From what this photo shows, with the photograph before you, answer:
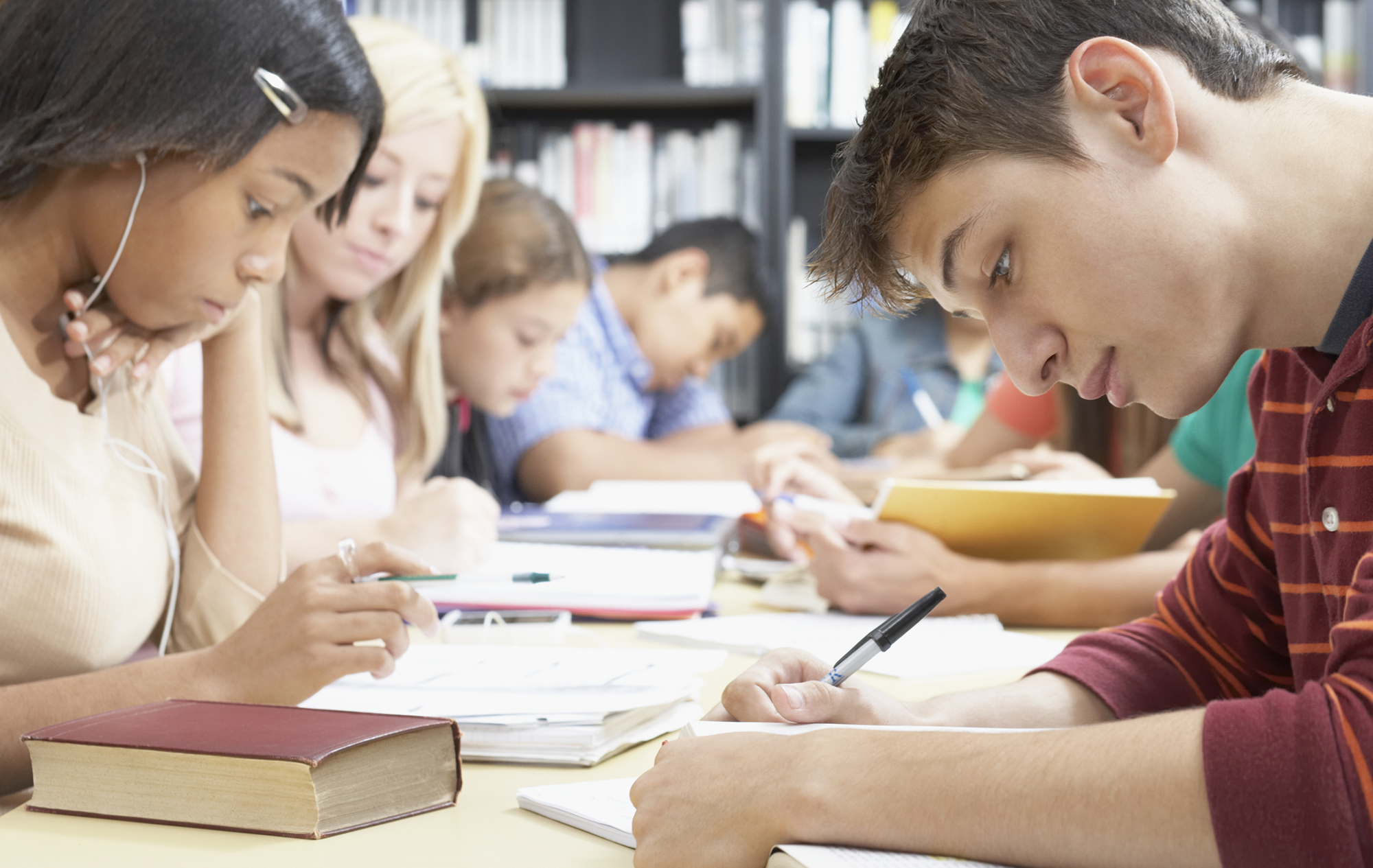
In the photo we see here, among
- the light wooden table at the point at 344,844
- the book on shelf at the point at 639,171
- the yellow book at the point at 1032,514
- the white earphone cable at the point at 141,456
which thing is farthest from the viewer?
the book on shelf at the point at 639,171

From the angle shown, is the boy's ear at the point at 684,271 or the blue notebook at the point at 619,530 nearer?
the blue notebook at the point at 619,530

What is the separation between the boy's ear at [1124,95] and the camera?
67cm

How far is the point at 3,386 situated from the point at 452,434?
4.61 ft

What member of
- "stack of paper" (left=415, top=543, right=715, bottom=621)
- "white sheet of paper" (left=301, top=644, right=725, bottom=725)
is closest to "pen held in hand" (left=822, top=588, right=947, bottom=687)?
"white sheet of paper" (left=301, top=644, right=725, bottom=725)

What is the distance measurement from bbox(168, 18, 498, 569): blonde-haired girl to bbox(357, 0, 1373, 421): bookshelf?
1473 millimetres

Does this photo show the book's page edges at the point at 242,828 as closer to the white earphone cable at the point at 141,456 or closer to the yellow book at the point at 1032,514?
the white earphone cable at the point at 141,456

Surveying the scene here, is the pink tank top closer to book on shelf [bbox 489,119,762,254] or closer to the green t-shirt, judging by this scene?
the green t-shirt

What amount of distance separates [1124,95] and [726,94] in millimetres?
2880

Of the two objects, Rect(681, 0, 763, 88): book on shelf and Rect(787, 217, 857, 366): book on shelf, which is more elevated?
Rect(681, 0, 763, 88): book on shelf

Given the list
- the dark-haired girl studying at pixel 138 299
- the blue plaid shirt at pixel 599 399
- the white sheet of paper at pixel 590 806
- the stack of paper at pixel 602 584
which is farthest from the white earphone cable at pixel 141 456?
the blue plaid shirt at pixel 599 399

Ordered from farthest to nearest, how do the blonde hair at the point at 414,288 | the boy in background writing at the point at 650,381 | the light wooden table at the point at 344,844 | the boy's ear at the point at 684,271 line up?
the boy's ear at the point at 684,271
the boy in background writing at the point at 650,381
the blonde hair at the point at 414,288
the light wooden table at the point at 344,844

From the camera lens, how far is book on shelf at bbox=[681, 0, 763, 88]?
136 inches

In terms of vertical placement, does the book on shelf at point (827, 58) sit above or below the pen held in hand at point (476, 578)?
above

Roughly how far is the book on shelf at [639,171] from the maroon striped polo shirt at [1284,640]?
273cm
